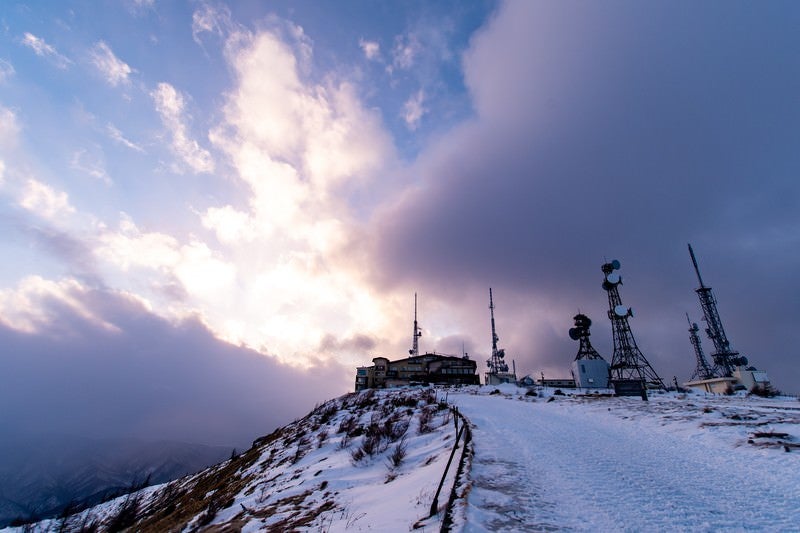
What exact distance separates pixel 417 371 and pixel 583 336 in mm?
39956

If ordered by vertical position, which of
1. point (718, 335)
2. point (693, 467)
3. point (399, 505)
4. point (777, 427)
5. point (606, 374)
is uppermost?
point (718, 335)

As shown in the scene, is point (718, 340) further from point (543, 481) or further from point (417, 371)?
point (543, 481)

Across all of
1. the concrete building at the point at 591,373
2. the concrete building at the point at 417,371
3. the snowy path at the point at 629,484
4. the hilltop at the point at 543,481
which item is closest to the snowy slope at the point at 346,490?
the hilltop at the point at 543,481

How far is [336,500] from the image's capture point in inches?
328

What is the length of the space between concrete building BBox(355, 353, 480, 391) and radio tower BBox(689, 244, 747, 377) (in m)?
46.6

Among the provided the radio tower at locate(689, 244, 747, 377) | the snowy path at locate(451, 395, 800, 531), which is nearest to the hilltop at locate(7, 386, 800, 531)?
the snowy path at locate(451, 395, 800, 531)

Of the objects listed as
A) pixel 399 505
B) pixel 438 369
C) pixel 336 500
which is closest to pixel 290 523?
pixel 336 500

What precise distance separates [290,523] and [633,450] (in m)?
9.98

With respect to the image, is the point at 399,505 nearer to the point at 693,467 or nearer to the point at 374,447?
the point at 374,447

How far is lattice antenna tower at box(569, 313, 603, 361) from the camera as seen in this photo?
66575 mm

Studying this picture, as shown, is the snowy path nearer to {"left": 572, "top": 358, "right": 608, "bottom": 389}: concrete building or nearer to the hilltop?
the hilltop

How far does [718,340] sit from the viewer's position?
66.9 meters

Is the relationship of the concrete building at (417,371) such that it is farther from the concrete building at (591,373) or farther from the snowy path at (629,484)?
the snowy path at (629,484)

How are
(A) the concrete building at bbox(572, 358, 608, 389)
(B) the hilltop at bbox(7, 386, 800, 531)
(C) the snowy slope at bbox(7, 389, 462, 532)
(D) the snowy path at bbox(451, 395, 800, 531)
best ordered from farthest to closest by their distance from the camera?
(A) the concrete building at bbox(572, 358, 608, 389), (C) the snowy slope at bbox(7, 389, 462, 532), (B) the hilltop at bbox(7, 386, 800, 531), (D) the snowy path at bbox(451, 395, 800, 531)
